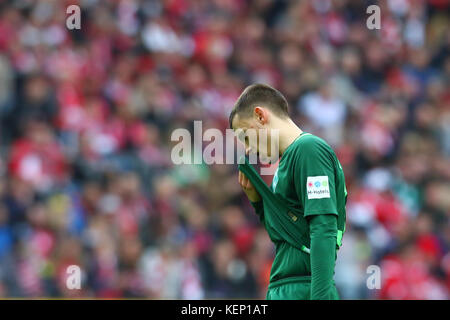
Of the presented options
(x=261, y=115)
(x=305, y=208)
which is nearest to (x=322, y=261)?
(x=305, y=208)

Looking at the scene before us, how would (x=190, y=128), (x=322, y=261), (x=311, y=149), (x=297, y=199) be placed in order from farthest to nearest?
(x=190, y=128) → (x=297, y=199) → (x=311, y=149) → (x=322, y=261)

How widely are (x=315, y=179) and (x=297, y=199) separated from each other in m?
0.19

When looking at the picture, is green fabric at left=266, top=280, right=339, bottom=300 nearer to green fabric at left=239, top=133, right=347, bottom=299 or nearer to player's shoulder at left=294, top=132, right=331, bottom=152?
green fabric at left=239, top=133, right=347, bottom=299

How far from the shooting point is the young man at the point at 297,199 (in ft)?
10.1

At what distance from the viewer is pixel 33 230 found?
316 inches

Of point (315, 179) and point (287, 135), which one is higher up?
point (287, 135)

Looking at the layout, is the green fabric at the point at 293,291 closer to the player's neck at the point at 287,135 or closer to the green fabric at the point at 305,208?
the green fabric at the point at 305,208

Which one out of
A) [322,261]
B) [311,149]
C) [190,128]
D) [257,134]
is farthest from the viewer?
[190,128]

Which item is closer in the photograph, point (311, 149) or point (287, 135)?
point (311, 149)

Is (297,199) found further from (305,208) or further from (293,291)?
(293,291)

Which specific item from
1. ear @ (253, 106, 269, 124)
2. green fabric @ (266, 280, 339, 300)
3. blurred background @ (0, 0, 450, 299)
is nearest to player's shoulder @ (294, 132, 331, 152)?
ear @ (253, 106, 269, 124)

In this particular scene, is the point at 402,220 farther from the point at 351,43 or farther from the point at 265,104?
the point at 265,104

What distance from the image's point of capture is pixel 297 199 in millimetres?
3289

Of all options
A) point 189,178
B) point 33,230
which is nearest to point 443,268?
point 189,178
